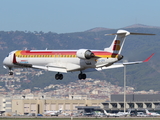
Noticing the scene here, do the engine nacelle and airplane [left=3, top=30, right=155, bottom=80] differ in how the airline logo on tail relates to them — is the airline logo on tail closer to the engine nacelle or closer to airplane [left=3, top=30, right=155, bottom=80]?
airplane [left=3, top=30, right=155, bottom=80]

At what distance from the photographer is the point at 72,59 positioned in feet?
305

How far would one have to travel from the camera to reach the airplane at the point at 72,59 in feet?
294

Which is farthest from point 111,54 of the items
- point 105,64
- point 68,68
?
point 68,68

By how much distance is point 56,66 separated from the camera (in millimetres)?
94500

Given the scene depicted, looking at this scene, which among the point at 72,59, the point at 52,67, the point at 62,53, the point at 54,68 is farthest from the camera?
the point at 52,67

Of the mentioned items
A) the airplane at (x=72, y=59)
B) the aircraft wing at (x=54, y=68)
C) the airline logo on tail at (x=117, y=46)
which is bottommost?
the aircraft wing at (x=54, y=68)

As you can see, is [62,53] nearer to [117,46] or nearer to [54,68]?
[54,68]

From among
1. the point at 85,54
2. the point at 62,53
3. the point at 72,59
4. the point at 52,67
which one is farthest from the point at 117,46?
the point at 52,67

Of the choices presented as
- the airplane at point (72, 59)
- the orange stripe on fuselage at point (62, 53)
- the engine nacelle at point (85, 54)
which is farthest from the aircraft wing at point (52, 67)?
the engine nacelle at point (85, 54)

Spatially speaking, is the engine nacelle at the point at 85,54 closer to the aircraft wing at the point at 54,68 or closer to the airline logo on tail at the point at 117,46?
the airline logo on tail at the point at 117,46

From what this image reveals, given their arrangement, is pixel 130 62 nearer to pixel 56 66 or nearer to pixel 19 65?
pixel 56 66

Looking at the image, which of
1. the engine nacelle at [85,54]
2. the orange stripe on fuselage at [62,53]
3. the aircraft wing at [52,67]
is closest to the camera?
the engine nacelle at [85,54]

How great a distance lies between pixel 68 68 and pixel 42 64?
5476 millimetres

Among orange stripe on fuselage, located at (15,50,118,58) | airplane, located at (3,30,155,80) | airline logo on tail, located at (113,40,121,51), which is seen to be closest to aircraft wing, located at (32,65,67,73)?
airplane, located at (3,30,155,80)
